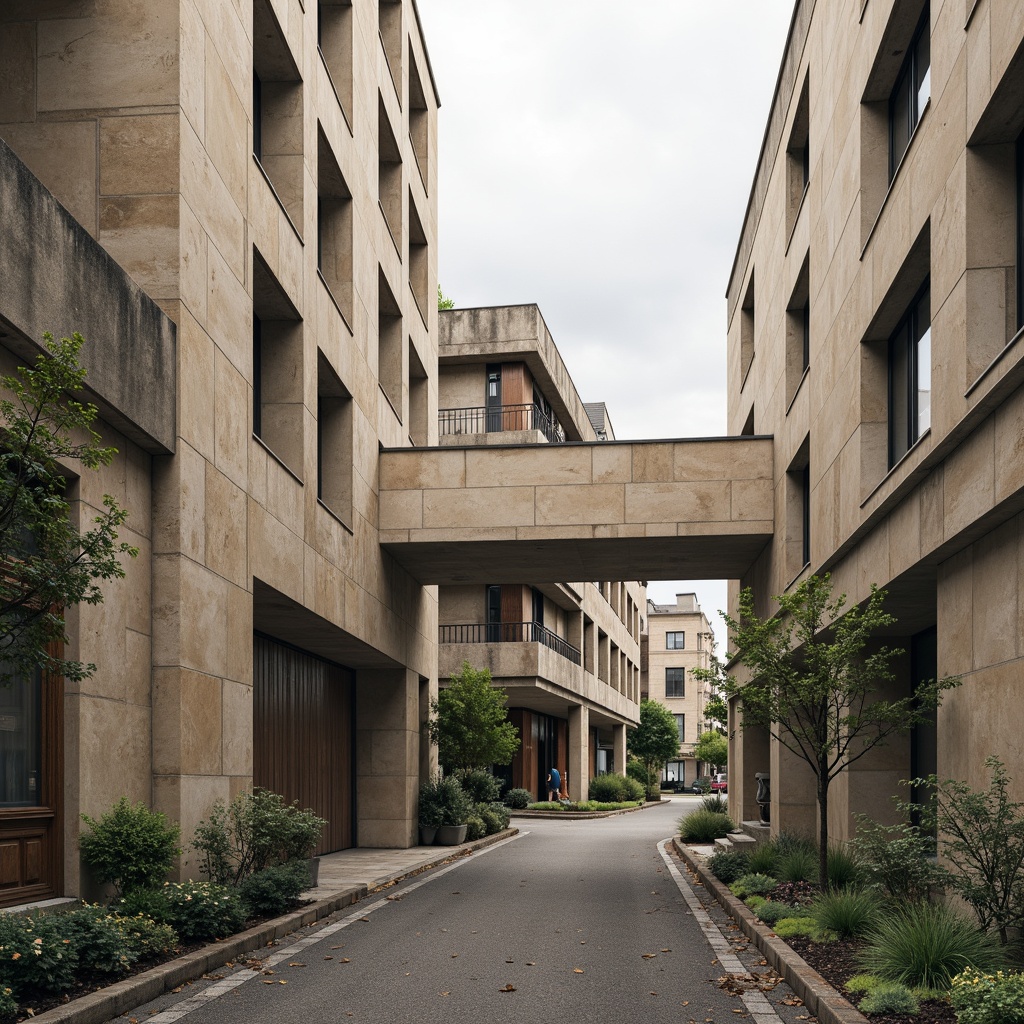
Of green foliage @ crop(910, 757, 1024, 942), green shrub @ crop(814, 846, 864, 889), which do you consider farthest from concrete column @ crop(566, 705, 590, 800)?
green foliage @ crop(910, 757, 1024, 942)

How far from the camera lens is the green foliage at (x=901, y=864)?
36.0 ft

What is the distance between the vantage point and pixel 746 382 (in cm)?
2855

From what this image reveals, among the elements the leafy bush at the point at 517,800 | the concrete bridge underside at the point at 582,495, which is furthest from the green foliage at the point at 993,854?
the leafy bush at the point at 517,800

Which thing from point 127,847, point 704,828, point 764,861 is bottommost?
point 704,828

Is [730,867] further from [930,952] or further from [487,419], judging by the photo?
[487,419]

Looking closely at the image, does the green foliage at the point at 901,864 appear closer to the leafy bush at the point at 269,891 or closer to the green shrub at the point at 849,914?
the green shrub at the point at 849,914

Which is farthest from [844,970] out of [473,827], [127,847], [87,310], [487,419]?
[487,419]

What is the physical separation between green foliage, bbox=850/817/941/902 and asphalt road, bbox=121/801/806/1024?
1.68m

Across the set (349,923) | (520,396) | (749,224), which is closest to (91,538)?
(349,923)

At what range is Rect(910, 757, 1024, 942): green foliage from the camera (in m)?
9.45

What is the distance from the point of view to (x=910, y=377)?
14383 millimetres

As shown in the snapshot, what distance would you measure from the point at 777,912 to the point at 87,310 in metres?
8.74

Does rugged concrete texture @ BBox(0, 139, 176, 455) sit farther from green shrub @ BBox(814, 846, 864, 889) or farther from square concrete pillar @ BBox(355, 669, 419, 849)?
square concrete pillar @ BBox(355, 669, 419, 849)

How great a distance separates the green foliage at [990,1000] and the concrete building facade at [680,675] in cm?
9815
